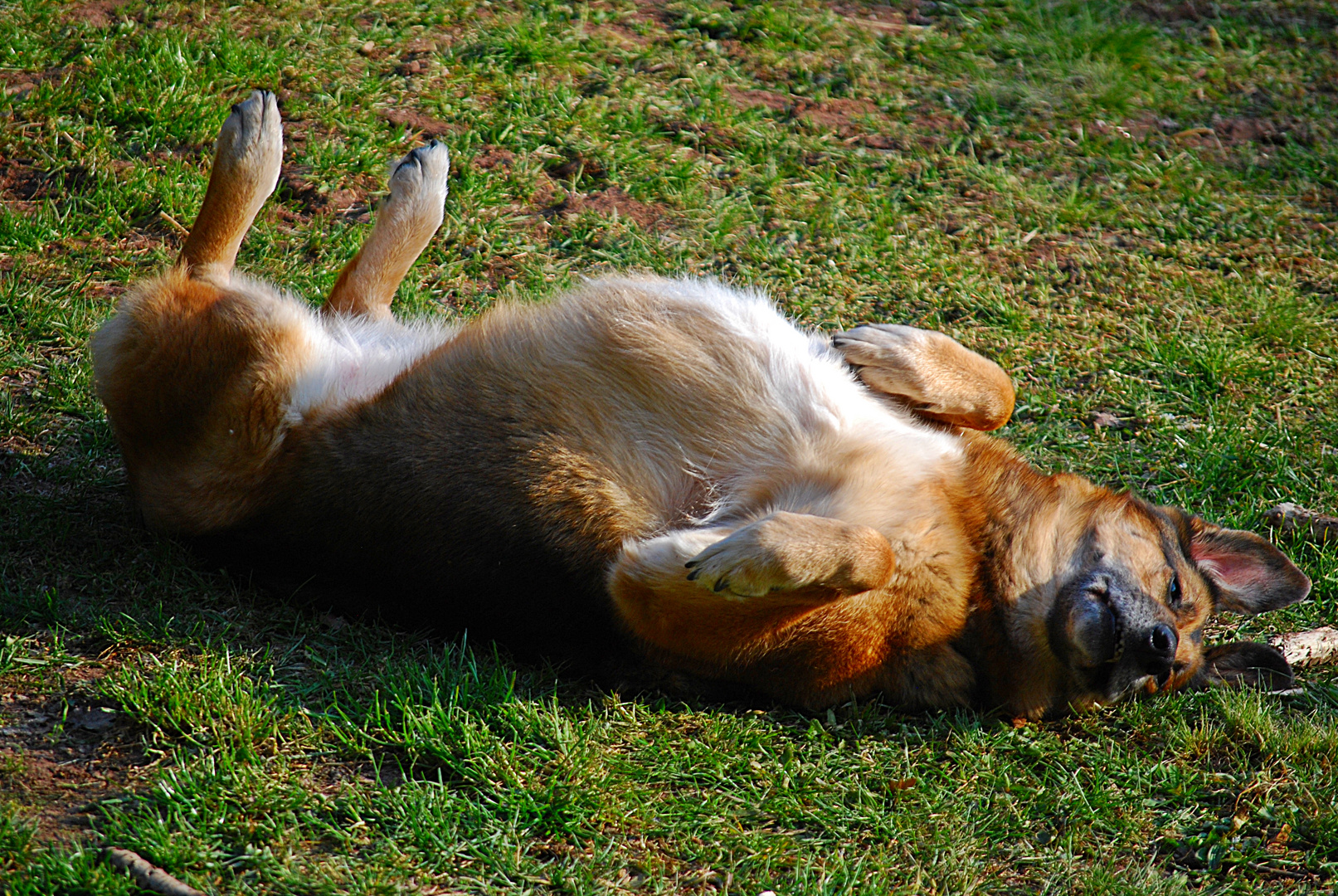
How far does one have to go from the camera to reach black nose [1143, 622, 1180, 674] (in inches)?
138

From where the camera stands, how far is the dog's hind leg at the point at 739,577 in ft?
10.2

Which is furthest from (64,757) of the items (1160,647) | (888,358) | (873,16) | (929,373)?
(873,16)

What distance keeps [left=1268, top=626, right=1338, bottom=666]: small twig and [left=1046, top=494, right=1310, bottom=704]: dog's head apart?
10.0 inches

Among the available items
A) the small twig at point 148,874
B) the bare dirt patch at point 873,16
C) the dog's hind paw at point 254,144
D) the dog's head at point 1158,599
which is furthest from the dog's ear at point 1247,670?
the bare dirt patch at point 873,16

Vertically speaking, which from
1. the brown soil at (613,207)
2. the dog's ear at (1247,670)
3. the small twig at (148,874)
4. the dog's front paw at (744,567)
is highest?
the brown soil at (613,207)

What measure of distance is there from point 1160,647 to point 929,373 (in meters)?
1.25

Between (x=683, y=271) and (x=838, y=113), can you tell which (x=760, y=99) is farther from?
(x=683, y=271)

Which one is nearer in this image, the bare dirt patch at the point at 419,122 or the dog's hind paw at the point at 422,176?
the dog's hind paw at the point at 422,176

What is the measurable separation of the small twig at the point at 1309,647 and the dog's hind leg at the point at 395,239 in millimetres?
3858

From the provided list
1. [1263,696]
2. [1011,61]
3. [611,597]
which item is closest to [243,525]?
[611,597]

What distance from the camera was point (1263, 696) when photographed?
3840 millimetres

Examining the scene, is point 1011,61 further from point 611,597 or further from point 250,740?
point 250,740

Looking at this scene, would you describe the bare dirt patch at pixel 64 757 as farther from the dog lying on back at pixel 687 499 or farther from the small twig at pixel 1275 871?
the small twig at pixel 1275 871

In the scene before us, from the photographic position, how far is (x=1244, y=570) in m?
4.00
